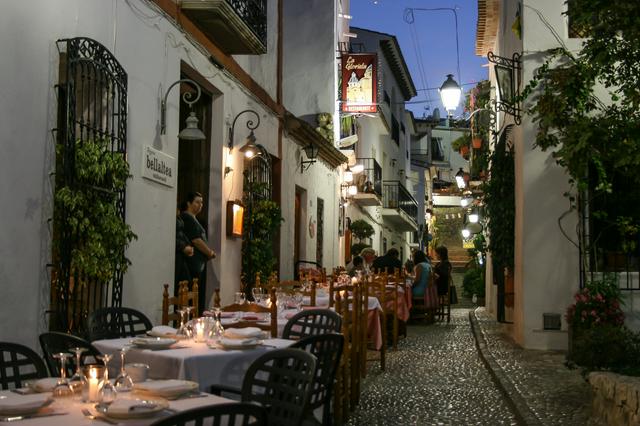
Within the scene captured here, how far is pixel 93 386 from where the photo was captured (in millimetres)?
3799

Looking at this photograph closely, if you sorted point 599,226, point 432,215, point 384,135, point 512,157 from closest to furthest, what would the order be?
point 599,226
point 512,157
point 384,135
point 432,215

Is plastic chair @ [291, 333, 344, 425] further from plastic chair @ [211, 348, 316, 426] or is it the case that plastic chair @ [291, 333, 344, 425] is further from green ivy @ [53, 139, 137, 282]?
green ivy @ [53, 139, 137, 282]

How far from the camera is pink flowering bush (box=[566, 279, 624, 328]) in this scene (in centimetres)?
1062

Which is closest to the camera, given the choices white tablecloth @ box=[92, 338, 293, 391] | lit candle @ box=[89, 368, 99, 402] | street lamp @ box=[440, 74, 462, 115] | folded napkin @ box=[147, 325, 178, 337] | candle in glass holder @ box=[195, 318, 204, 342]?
lit candle @ box=[89, 368, 99, 402]

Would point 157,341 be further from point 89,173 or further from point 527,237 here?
point 527,237

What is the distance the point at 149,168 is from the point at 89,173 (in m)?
2.04

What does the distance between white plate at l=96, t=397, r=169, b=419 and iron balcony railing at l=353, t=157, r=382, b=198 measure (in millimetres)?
21296

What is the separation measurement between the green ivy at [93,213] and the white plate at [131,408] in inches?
131

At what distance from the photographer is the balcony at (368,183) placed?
25.4 m

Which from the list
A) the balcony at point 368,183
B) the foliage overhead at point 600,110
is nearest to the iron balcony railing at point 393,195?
the balcony at point 368,183

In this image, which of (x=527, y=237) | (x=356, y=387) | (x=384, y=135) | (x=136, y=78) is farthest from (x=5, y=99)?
(x=384, y=135)

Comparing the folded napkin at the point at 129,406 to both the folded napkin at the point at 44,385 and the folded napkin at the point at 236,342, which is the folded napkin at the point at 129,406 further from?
the folded napkin at the point at 236,342

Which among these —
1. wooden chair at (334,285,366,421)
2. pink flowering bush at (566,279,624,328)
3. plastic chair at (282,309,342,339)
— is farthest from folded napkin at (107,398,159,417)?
pink flowering bush at (566,279,624,328)

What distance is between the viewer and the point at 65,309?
22.5 ft
